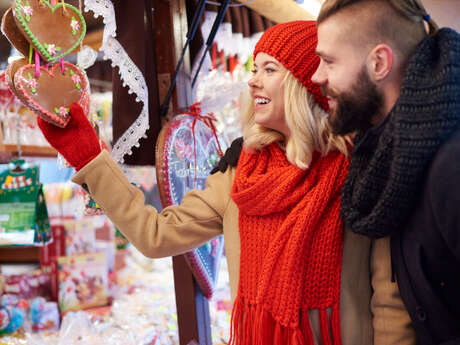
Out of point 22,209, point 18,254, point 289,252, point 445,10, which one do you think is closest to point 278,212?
point 289,252

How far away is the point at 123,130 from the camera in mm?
1357

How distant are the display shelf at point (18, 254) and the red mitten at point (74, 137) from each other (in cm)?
95

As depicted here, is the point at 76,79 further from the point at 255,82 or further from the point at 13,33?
the point at 255,82

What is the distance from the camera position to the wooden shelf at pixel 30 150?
1.54 m

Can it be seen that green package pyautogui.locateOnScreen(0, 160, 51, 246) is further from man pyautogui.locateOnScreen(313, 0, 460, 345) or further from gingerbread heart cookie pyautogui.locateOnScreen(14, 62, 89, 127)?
man pyautogui.locateOnScreen(313, 0, 460, 345)

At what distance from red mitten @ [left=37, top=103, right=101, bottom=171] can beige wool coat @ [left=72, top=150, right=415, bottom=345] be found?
1.2 inches

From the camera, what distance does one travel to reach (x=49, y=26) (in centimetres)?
98

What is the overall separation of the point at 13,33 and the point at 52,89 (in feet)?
0.51

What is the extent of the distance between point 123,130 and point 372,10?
0.84 meters

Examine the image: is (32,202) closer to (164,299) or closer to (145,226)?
(145,226)

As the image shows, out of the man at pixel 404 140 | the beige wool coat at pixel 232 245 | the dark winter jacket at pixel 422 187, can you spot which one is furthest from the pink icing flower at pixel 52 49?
the dark winter jacket at pixel 422 187

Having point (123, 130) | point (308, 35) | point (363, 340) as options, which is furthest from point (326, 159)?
point (123, 130)

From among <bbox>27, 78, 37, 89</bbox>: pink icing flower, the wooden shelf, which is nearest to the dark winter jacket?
<bbox>27, 78, 37, 89</bbox>: pink icing flower

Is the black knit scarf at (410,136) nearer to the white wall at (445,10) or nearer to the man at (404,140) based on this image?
the man at (404,140)
